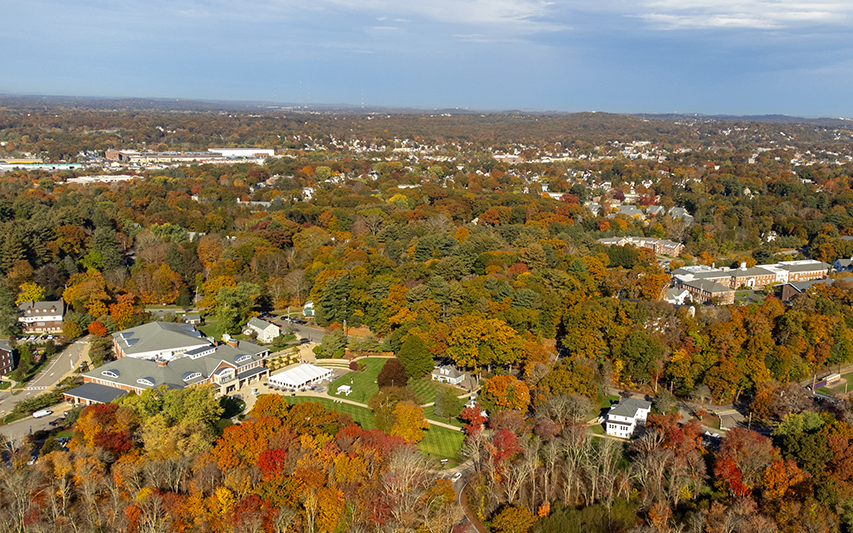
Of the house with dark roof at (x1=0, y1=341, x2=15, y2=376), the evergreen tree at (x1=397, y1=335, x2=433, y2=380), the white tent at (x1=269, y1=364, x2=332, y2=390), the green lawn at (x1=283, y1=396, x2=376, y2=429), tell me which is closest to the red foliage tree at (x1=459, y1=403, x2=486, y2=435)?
the green lawn at (x1=283, y1=396, x2=376, y2=429)

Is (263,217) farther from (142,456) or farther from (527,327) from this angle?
(142,456)

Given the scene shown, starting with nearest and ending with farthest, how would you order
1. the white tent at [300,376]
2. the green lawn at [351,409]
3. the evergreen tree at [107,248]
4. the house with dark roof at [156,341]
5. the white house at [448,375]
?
the green lawn at [351,409] < the white tent at [300,376] < the white house at [448,375] < the house with dark roof at [156,341] < the evergreen tree at [107,248]

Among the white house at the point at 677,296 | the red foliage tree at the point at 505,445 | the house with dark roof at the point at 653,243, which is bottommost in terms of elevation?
the red foliage tree at the point at 505,445

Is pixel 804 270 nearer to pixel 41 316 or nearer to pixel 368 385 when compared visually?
pixel 368 385

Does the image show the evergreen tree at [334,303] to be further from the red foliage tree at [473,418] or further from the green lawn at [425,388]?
the red foliage tree at [473,418]

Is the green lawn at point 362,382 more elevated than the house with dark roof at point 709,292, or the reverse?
the house with dark roof at point 709,292

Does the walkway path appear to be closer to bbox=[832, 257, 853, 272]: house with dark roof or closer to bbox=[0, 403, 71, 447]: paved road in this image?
bbox=[0, 403, 71, 447]: paved road

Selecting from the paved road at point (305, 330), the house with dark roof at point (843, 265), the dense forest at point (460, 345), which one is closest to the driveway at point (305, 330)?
the paved road at point (305, 330)

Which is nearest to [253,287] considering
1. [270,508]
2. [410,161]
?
[270,508]
